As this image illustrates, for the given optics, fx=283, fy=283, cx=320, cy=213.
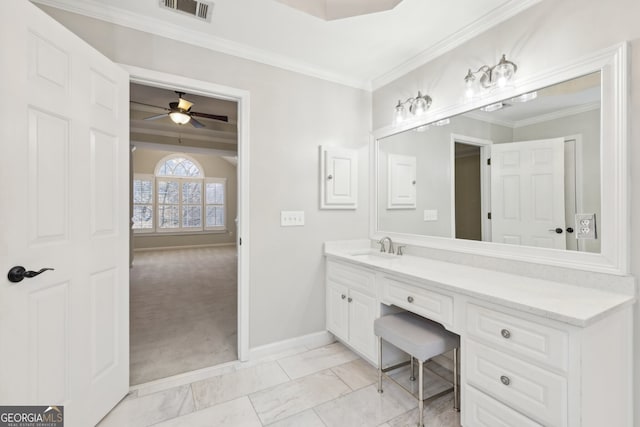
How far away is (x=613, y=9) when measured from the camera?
139cm

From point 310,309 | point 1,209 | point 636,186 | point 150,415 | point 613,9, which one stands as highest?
point 613,9

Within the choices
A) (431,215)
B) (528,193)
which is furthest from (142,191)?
(528,193)

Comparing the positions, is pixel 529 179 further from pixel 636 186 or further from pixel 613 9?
pixel 613 9

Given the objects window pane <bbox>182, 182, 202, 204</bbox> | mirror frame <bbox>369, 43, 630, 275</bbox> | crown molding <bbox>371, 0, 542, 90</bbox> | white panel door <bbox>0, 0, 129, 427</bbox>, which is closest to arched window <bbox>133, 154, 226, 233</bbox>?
window pane <bbox>182, 182, 202, 204</bbox>

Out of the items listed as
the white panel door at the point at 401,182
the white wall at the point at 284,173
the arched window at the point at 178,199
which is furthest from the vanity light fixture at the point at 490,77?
the arched window at the point at 178,199

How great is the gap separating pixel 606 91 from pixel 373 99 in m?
1.84

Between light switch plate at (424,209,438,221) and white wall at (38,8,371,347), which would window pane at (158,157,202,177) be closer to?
white wall at (38,8,371,347)

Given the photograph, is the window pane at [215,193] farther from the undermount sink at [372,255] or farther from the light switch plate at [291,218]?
the undermount sink at [372,255]

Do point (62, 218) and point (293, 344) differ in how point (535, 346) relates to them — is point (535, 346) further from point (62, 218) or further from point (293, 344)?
point (62, 218)

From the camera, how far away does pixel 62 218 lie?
4.69 feet

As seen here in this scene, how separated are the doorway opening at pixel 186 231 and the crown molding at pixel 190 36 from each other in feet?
0.99

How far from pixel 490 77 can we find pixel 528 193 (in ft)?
2.56

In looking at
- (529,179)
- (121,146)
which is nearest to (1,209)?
(121,146)

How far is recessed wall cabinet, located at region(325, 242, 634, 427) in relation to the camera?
1106 mm
